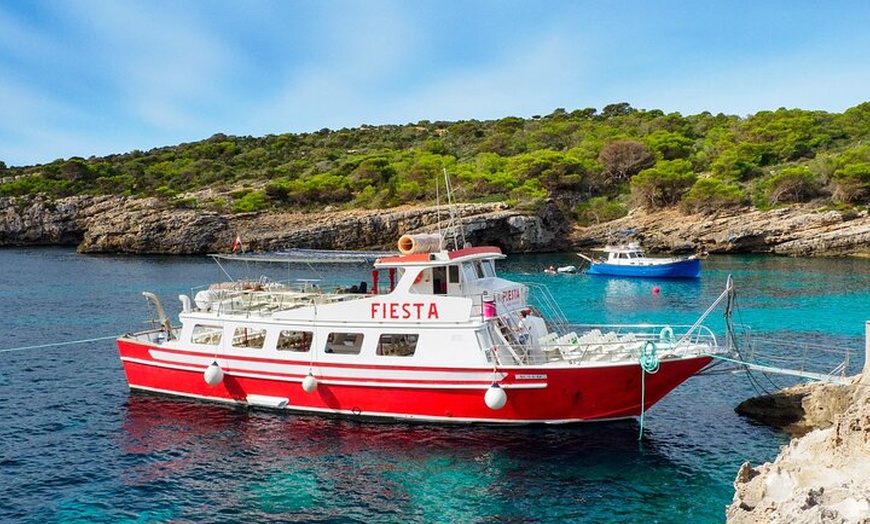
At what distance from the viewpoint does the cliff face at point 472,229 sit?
6806 centimetres

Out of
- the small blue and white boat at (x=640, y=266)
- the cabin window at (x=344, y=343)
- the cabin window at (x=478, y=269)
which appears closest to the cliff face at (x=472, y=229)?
the small blue and white boat at (x=640, y=266)

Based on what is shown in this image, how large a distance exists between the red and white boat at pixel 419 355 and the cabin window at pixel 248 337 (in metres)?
0.03

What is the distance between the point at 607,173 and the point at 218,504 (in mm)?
83949

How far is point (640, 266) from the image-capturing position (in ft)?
183

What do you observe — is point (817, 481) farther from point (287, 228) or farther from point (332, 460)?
point (287, 228)

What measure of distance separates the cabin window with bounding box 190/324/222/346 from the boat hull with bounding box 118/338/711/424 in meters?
0.99

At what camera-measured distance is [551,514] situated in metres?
13.8

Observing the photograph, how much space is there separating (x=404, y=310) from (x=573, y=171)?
71260 mm

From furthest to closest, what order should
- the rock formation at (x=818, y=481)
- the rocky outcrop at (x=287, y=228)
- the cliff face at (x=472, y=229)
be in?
the rocky outcrop at (x=287, y=228) → the cliff face at (x=472, y=229) → the rock formation at (x=818, y=481)

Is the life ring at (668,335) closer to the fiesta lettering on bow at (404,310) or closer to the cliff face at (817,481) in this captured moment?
the fiesta lettering on bow at (404,310)

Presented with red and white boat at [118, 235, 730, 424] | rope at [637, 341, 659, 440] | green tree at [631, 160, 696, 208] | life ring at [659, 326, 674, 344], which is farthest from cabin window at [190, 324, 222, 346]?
green tree at [631, 160, 696, 208]

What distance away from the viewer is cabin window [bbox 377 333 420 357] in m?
19.3

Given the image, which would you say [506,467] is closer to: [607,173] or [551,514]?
[551,514]

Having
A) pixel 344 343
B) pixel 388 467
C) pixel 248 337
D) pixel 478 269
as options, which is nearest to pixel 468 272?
pixel 478 269
